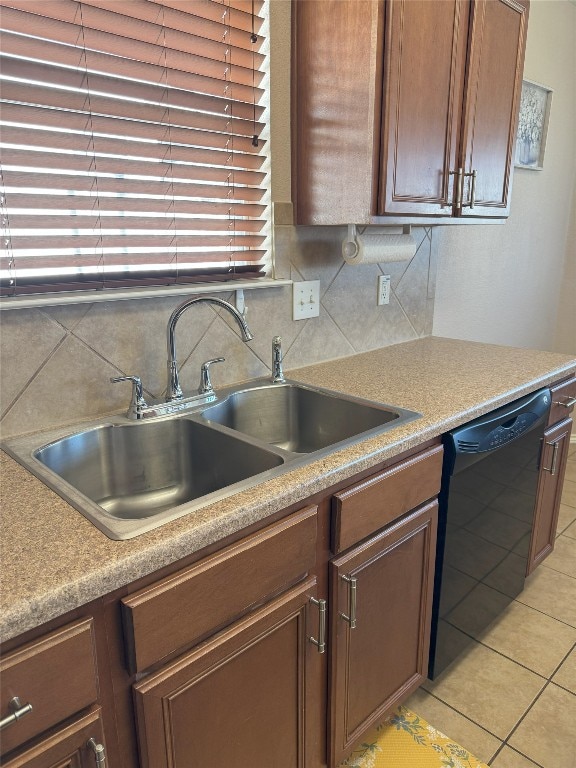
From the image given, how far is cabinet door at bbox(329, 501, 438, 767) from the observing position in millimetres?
1191

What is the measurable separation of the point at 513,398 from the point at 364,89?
95 centimetres

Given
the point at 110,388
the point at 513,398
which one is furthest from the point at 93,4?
the point at 513,398

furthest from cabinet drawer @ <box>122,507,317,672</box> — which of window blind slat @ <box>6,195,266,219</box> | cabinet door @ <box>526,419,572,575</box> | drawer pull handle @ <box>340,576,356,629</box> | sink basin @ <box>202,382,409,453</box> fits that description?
cabinet door @ <box>526,419,572,575</box>

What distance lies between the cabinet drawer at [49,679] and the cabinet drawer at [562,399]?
1603mm

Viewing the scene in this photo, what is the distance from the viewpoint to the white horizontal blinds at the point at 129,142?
45.0 inches

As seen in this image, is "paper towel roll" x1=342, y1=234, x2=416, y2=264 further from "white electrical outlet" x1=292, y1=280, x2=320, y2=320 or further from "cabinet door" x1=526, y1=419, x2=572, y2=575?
"cabinet door" x1=526, y1=419, x2=572, y2=575

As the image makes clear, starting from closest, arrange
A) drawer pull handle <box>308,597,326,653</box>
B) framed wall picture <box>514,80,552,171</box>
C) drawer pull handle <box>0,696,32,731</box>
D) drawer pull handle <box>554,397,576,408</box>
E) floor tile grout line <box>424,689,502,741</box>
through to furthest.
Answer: drawer pull handle <box>0,696,32,731</box> → drawer pull handle <box>308,597,326,653</box> → floor tile grout line <box>424,689,502,741</box> → drawer pull handle <box>554,397,576,408</box> → framed wall picture <box>514,80,552,171</box>

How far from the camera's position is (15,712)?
2.18 ft

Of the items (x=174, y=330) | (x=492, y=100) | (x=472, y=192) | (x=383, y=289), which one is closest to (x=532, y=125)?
(x=492, y=100)

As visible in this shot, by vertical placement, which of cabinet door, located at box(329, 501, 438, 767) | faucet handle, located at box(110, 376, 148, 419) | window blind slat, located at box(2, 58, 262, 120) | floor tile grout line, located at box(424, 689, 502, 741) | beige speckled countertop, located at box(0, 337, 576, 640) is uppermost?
window blind slat, located at box(2, 58, 262, 120)

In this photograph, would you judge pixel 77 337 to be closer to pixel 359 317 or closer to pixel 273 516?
pixel 273 516

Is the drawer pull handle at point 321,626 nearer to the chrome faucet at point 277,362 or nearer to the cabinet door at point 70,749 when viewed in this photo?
the cabinet door at point 70,749

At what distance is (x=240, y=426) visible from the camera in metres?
1.55

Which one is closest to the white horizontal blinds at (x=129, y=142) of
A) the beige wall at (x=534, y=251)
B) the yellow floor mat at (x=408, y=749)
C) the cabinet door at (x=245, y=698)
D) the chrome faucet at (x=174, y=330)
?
the chrome faucet at (x=174, y=330)
